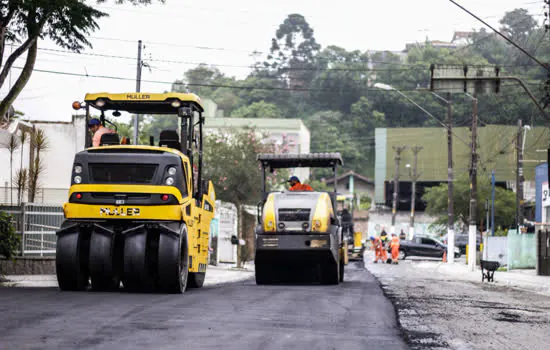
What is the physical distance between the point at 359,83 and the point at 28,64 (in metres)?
92.1

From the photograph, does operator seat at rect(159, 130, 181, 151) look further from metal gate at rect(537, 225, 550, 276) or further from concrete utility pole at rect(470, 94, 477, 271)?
concrete utility pole at rect(470, 94, 477, 271)

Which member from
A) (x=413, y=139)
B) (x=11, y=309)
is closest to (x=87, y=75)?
(x=11, y=309)

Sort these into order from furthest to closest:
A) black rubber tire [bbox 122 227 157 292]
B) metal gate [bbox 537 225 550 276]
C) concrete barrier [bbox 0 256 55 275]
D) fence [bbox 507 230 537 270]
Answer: fence [bbox 507 230 537 270], metal gate [bbox 537 225 550 276], concrete barrier [bbox 0 256 55 275], black rubber tire [bbox 122 227 157 292]

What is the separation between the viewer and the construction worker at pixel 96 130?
15.1 metres

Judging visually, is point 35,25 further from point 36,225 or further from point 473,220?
point 473,220

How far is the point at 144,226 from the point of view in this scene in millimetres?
13922

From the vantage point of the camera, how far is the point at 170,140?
1533cm

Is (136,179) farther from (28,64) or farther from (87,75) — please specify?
(87,75)

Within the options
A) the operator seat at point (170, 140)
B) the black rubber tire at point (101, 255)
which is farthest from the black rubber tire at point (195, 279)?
the black rubber tire at point (101, 255)

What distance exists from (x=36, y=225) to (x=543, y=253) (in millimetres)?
18666

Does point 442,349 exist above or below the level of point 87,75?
below

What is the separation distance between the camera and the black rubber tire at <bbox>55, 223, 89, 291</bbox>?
1377 centimetres

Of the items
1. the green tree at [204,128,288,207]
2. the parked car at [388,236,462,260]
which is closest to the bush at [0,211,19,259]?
the green tree at [204,128,288,207]

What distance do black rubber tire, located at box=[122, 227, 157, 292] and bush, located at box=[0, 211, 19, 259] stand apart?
4.31m
